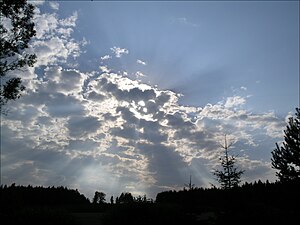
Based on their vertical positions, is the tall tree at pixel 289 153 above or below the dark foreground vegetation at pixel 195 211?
above

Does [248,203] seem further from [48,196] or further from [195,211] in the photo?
[48,196]

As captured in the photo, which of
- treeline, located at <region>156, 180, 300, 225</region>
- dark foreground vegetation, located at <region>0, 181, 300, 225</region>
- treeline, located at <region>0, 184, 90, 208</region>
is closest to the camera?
treeline, located at <region>156, 180, 300, 225</region>

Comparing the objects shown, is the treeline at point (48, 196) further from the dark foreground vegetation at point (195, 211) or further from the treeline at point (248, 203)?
the treeline at point (248, 203)

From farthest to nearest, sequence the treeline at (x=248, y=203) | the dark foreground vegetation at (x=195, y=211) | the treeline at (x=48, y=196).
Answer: the treeline at (x=48, y=196) < the dark foreground vegetation at (x=195, y=211) < the treeline at (x=248, y=203)

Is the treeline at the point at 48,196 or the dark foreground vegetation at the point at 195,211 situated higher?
the treeline at the point at 48,196

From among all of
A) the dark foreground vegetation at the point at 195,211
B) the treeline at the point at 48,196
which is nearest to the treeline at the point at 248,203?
the dark foreground vegetation at the point at 195,211

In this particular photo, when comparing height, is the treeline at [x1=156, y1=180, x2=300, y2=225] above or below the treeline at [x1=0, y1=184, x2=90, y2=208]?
below

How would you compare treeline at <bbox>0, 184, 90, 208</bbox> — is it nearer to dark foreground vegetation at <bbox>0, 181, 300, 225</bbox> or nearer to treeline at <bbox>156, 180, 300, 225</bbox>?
dark foreground vegetation at <bbox>0, 181, 300, 225</bbox>

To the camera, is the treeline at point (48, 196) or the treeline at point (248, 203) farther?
the treeline at point (48, 196)

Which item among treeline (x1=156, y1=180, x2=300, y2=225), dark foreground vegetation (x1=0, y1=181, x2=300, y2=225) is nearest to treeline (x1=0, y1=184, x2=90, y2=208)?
dark foreground vegetation (x1=0, y1=181, x2=300, y2=225)

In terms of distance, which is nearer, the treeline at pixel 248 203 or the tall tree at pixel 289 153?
the treeline at pixel 248 203

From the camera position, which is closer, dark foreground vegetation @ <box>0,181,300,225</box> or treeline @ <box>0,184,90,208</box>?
dark foreground vegetation @ <box>0,181,300,225</box>

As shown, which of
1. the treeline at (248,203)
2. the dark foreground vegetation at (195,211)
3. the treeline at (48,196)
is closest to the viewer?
the treeline at (248,203)

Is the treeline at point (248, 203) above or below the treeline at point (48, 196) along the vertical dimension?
below
